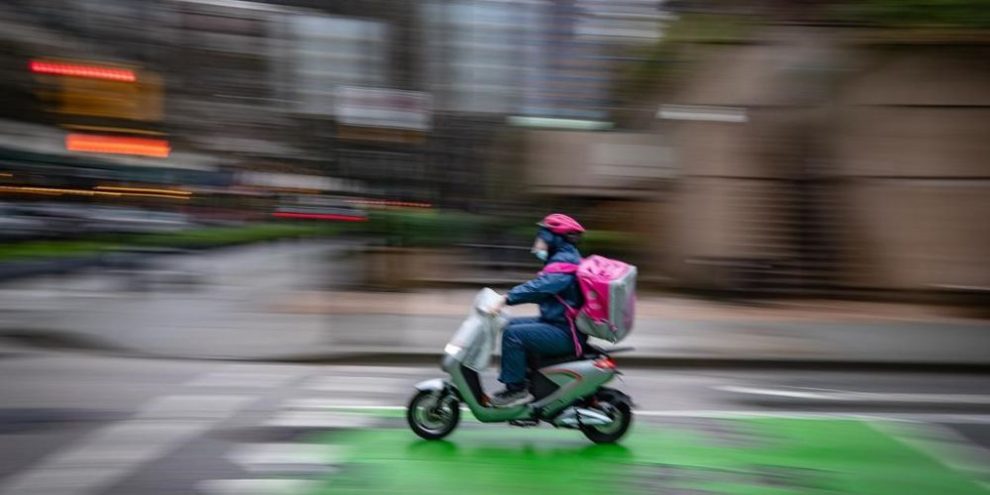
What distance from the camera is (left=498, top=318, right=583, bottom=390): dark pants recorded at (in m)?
6.07

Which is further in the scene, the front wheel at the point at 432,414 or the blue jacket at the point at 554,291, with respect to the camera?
the front wheel at the point at 432,414

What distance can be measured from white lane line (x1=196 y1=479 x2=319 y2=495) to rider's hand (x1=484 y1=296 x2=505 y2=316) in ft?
5.24

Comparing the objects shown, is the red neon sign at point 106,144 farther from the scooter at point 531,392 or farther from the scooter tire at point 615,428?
the scooter tire at point 615,428

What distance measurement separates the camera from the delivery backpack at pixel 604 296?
5.81 meters

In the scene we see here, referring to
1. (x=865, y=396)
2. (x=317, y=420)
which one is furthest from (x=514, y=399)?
(x=865, y=396)

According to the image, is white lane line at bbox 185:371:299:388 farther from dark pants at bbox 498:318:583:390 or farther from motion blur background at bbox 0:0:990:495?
dark pants at bbox 498:318:583:390

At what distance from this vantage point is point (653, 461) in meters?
6.00

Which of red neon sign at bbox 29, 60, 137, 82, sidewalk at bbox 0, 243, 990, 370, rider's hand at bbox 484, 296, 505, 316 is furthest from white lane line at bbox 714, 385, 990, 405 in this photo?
red neon sign at bbox 29, 60, 137, 82

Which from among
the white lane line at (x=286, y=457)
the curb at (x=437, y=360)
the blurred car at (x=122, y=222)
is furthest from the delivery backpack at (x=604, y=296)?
the blurred car at (x=122, y=222)

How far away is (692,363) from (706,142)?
6.62m

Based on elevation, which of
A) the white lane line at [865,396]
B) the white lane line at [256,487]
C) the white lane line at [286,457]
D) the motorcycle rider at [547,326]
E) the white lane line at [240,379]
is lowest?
the white lane line at [240,379]

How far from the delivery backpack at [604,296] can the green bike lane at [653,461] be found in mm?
945

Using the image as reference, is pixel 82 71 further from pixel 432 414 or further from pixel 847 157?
pixel 432 414

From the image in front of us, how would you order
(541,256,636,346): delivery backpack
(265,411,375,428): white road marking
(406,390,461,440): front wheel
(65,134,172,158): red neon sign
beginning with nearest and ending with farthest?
(541,256,636,346): delivery backpack, (406,390,461,440): front wheel, (265,411,375,428): white road marking, (65,134,172,158): red neon sign
